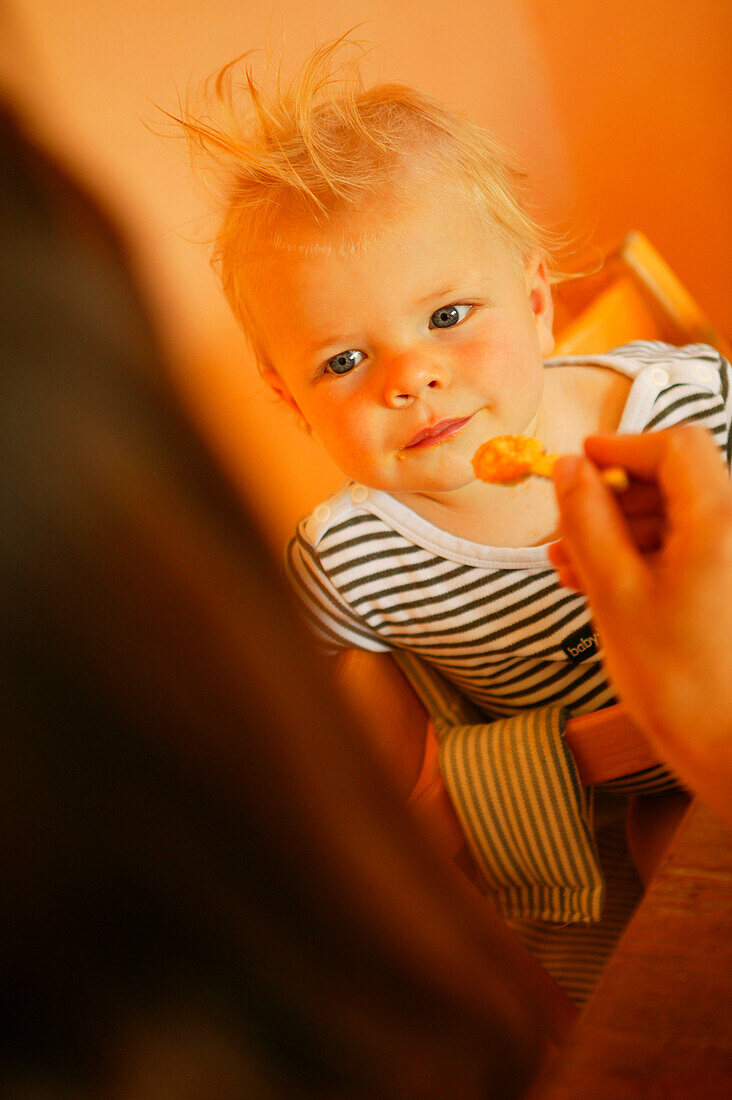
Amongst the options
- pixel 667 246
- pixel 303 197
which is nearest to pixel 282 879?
pixel 303 197

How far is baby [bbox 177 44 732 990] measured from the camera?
0.72 meters

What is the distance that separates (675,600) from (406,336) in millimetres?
405

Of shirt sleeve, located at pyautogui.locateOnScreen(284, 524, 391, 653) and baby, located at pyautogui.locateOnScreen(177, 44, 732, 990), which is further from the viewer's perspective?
shirt sleeve, located at pyautogui.locateOnScreen(284, 524, 391, 653)

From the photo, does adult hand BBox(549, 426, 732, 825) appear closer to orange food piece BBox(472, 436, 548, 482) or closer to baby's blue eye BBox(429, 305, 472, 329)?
orange food piece BBox(472, 436, 548, 482)

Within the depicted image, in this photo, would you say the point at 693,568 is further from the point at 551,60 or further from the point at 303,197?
the point at 551,60

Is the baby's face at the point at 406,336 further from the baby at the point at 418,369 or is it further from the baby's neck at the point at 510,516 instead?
the baby's neck at the point at 510,516

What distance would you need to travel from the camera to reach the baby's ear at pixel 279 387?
0.83 meters

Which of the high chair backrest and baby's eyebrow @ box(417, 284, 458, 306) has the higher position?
baby's eyebrow @ box(417, 284, 458, 306)

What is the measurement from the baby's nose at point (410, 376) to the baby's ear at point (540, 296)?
16cm

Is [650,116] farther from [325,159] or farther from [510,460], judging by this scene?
[510,460]

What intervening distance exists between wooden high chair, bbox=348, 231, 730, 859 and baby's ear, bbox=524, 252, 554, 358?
11.2 inches

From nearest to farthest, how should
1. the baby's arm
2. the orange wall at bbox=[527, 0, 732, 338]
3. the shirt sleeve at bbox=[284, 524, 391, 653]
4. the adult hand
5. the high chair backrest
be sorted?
1. the adult hand
2. the baby's arm
3. the shirt sleeve at bbox=[284, 524, 391, 653]
4. the high chair backrest
5. the orange wall at bbox=[527, 0, 732, 338]

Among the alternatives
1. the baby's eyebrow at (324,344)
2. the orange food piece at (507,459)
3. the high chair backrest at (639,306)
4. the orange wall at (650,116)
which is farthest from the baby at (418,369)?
the orange wall at (650,116)

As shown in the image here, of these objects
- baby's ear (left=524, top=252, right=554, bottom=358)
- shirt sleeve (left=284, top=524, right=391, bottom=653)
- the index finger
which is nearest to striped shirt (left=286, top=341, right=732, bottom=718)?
shirt sleeve (left=284, top=524, right=391, bottom=653)
